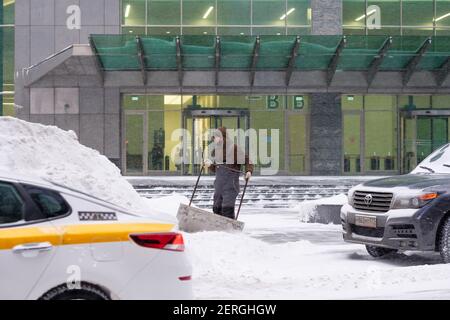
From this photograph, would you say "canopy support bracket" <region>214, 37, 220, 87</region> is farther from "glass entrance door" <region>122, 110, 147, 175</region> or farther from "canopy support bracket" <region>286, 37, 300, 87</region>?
"glass entrance door" <region>122, 110, 147, 175</region>

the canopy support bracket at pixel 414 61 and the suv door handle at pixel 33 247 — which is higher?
the canopy support bracket at pixel 414 61

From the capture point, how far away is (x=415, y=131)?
29453mm

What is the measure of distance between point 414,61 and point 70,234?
979 inches

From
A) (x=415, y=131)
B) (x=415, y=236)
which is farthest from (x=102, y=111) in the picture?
(x=415, y=236)

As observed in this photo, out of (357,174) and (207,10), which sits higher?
(207,10)

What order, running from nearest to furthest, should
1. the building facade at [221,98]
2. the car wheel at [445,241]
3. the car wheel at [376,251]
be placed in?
the car wheel at [445,241] → the car wheel at [376,251] → the building facade at [221,98]

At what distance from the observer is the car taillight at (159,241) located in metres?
4.77

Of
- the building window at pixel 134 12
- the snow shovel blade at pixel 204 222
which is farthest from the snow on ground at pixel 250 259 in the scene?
the building window at pixel 134 12

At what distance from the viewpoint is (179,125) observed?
29078 millimetres

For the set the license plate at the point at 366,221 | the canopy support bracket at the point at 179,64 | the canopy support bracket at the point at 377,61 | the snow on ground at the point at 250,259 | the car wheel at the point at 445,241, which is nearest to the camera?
the snow on ground at the point at 250,259

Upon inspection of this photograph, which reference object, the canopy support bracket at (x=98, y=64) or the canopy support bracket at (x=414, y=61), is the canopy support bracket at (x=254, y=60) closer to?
the canopy support bracket at (x=98, y=64)
